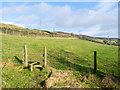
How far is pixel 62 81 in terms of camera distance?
6.05 meters

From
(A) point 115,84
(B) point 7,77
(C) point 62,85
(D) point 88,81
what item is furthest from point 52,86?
(A) point 115,84

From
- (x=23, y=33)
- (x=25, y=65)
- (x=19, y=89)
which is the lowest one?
(x=19, y=89)

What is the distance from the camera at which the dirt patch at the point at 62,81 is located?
5629 millimetres

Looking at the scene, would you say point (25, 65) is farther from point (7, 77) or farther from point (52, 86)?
point (52, 86)

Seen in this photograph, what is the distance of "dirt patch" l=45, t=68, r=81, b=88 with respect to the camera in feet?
18.5

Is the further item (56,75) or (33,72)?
(33,72)

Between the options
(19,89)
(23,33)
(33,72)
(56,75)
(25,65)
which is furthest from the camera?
(23,33)

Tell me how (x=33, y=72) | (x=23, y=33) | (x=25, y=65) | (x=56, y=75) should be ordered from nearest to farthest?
(x=56, y=75), (x=33, y=72), (x=25, y=65), (x=23, y=33)

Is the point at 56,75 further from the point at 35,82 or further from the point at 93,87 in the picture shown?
the point at 93,87

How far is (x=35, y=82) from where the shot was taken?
617 centimetres

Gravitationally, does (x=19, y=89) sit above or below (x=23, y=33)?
below

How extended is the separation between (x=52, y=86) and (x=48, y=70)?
86.1 inches

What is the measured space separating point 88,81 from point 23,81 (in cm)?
420

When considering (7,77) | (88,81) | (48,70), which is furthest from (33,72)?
(88,81)
